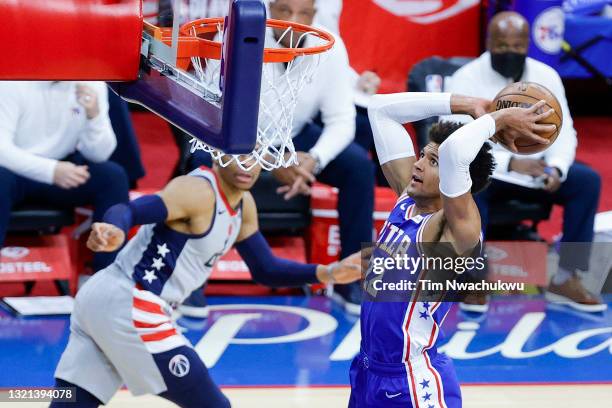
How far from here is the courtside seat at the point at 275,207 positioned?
666 centimetres

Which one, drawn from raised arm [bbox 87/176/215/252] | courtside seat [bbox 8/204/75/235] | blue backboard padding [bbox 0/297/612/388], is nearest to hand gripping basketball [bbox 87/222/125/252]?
raised arm [bbox 87/176/215/252]

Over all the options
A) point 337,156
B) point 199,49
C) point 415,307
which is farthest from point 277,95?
point 337,156

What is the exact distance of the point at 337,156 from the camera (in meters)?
6.65

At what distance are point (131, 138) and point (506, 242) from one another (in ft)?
7.99

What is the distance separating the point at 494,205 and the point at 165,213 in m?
3.04

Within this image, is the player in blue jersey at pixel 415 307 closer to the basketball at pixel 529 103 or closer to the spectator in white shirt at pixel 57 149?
the basketball at pixel 529 103

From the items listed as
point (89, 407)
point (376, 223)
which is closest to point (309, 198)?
point (376, 223)

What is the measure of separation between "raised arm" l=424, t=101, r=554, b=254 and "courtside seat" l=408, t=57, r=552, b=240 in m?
3.34

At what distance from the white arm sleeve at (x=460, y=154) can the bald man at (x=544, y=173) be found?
10.5ft

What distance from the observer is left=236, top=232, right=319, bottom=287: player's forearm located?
4809 mm

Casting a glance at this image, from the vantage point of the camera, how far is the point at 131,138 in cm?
698

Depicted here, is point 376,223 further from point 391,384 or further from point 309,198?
point 391,384

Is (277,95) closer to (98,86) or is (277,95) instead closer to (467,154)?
(467,154)

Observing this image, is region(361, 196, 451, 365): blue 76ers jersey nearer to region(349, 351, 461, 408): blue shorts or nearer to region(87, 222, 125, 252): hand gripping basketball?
region(349, 351, 461, 408): blue shorts
